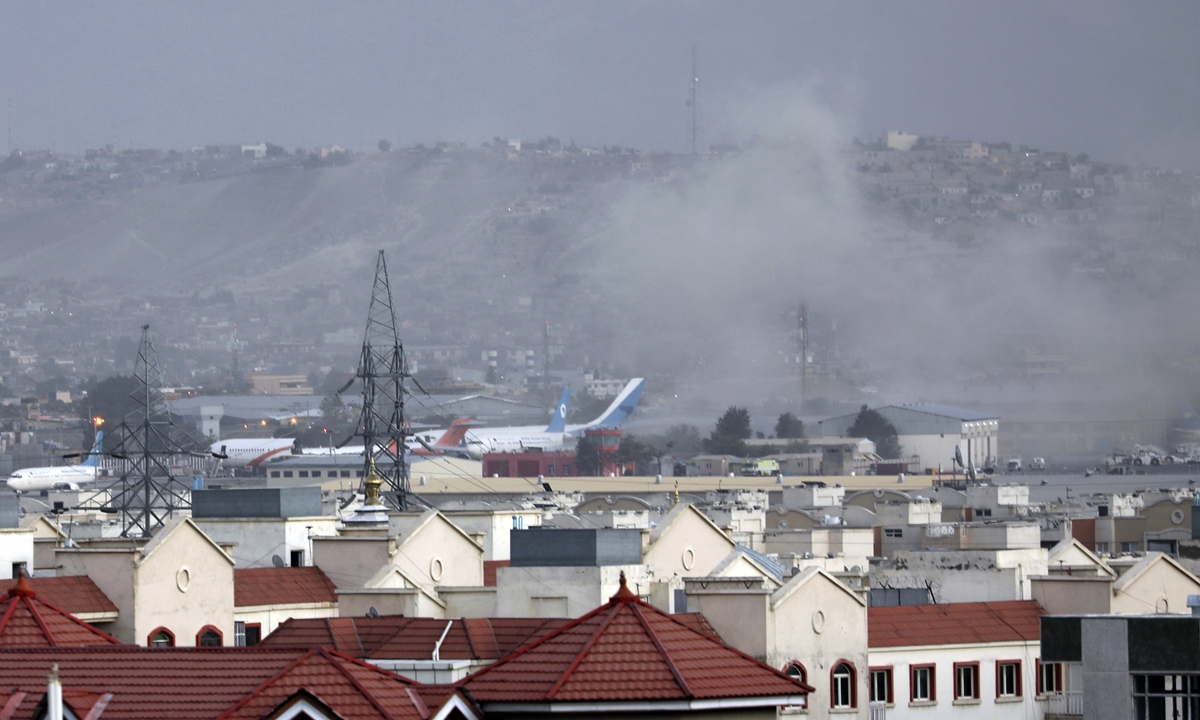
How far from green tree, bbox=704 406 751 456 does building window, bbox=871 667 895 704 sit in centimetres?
15643

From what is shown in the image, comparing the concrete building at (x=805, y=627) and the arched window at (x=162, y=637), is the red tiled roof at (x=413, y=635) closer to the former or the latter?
the concrete building at (x=805, y=627)

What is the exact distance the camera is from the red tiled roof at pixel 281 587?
91.9ft

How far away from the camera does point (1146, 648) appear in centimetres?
1653

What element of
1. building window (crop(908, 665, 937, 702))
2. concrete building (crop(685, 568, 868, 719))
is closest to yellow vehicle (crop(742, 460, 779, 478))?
building window (crop(908, 665, 937, 702))

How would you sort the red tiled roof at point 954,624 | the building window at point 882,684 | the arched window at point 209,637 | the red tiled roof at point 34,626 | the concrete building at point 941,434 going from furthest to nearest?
the concrete building at point 941,434, the red tiled roof at point 954,624, the building window at point 882,684, the arched window at point 209,637, the red tiled roof at point 34,626

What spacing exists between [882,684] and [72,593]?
8.42m

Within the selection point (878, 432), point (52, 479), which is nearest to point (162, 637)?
point (52, 479)

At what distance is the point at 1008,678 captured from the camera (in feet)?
89.9

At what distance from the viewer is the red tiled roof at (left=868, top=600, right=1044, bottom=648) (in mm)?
26531

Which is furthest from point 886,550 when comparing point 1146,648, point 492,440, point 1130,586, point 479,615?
point 492,440

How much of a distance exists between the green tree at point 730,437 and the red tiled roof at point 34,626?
165173mm

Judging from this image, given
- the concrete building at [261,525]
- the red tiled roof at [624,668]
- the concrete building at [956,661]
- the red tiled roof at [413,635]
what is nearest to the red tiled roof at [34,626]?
the red tiled roof at [413,635]

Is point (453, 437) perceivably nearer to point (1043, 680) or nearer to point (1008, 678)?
point (1043, 680)

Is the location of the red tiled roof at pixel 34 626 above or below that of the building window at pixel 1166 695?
above
